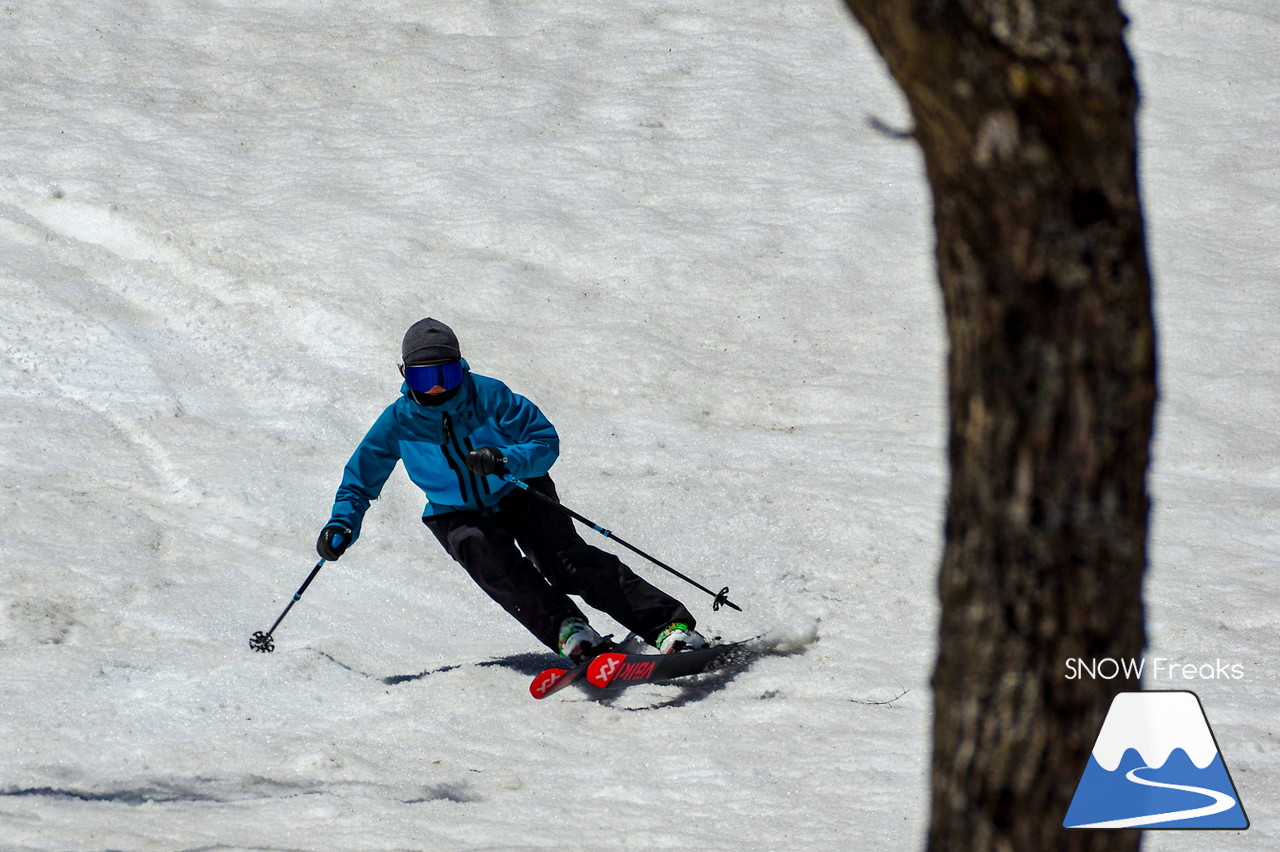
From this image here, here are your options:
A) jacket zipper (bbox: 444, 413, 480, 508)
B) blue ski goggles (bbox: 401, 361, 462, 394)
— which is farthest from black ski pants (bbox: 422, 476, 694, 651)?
blue ski goggles (bbox: 401, 361, 462, 394)

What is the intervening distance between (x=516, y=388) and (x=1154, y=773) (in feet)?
29.7

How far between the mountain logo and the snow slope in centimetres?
161

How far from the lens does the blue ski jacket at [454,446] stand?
691 centimetres

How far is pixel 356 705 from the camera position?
6.50m

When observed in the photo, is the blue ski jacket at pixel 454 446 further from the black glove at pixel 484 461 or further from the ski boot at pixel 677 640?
the ski boot at pixel 677 640

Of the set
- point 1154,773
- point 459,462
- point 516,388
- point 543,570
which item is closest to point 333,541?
point 459,462

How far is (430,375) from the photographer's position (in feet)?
22.1

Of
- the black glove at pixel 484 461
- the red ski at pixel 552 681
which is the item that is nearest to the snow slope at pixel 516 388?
the red ski at pixel 552 681

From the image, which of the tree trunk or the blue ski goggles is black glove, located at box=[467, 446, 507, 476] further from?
the tree trunk

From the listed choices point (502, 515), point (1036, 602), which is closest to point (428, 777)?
point (502, 515)

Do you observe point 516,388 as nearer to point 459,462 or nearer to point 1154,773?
point 459,462

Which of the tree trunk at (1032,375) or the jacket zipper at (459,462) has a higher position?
the tree trunk at (1032,375)

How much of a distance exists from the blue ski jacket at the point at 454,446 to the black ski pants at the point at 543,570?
0.44 feet

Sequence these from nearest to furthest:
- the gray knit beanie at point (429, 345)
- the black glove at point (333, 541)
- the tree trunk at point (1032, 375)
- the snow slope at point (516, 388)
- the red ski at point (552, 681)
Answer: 1. the tree trunk at point (1032, 375)
2. the snow slope at point (516, 388)
3. the red ski at point (552, 681)
4. the gray knit beanie at point (429, 345)
5. the black glove at point (333, 541)
